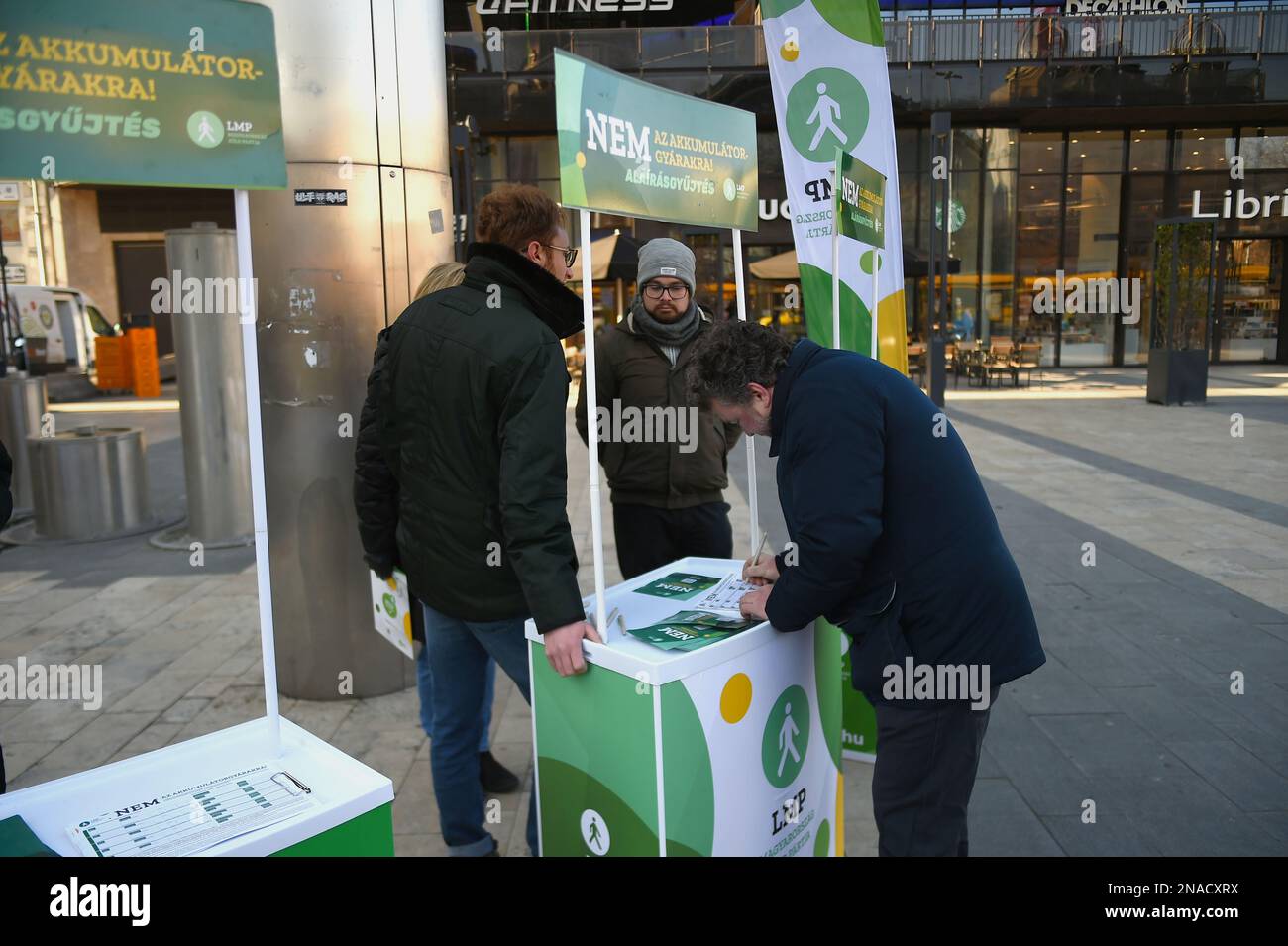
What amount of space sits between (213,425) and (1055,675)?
6256mm

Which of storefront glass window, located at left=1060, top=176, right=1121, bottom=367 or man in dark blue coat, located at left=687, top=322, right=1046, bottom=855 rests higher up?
storefront glass window, located at left=1060, top=176, right=1121, bottom=367

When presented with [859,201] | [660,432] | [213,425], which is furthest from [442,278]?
[213,425]

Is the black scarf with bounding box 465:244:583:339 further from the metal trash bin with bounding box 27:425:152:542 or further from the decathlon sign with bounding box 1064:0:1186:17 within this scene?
the decathlon sign with bounding box 1064:0:1186:17

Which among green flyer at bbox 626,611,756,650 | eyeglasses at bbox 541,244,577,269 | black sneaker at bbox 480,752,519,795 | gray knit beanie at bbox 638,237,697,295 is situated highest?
gray knit beanie at bbox 638,237,697,295

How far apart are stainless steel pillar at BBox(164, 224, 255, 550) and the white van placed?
1258cm

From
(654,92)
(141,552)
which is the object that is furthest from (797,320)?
(654,92)

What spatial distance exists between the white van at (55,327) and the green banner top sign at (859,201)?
18204mm

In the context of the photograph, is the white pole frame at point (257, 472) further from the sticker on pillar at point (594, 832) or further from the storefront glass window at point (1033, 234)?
the storefront glass window at point (1033, 234)

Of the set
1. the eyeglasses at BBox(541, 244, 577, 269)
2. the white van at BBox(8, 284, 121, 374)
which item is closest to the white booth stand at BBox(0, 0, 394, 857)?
the eyeglasses at BBox(541, 244, 577, 269)

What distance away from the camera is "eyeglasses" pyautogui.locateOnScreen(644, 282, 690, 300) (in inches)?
142

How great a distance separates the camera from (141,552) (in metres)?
7.17

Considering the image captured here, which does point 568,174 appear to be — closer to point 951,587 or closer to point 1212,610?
point 951,587

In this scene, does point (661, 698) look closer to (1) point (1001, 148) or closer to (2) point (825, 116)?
(2) point (825, 116)

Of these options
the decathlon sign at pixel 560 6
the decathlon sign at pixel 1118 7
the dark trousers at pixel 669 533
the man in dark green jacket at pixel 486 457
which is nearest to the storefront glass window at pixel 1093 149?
the decathlon sign at pixel 1118 7
